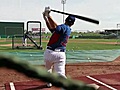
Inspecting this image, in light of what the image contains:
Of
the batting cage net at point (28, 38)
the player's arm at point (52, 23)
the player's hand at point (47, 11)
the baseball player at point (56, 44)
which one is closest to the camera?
the baseball player at point (56, 44)

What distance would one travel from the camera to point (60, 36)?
6.09 m

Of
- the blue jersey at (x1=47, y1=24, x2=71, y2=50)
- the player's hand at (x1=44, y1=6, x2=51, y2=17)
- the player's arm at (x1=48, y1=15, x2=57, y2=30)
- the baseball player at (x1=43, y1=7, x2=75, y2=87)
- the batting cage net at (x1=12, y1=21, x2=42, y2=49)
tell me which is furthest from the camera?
the batting cage net at (x1=12, y1=21, x2=42, y2=49)

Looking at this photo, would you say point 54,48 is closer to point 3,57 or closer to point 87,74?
point 87,74

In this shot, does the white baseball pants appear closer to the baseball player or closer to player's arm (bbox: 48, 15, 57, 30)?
the baseball player

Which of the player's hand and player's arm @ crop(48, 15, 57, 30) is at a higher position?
the player's hand

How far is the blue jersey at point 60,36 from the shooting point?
19.5 feet

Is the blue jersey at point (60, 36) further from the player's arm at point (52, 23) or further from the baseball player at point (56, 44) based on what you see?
the player's arm at point (52, 23)

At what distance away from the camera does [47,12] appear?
626cm

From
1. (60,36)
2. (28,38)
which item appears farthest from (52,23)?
(28,38)

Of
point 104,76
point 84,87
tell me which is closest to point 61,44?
point 104,76

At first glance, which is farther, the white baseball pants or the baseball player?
the white baseball pants

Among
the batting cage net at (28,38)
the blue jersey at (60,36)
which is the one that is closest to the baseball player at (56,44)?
the blue jersey at (60,36)

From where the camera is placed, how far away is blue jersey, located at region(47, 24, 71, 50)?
19.5 ft

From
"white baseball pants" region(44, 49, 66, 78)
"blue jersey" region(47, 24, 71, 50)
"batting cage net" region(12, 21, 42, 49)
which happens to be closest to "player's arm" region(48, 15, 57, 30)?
"blue jersey" region(47, 24, 71, 50)
